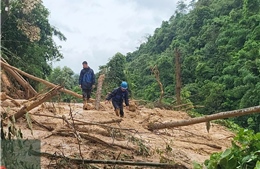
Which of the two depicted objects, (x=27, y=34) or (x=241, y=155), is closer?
(x=241, y=155)

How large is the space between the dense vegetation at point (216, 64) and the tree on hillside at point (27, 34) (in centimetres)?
611

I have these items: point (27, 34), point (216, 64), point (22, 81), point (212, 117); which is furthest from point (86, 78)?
point (216, 64)

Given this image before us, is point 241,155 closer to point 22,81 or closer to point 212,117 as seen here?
point 212,117

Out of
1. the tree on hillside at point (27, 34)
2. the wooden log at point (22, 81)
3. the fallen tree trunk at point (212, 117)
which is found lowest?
the fallen tree trunk at point (212, 117)

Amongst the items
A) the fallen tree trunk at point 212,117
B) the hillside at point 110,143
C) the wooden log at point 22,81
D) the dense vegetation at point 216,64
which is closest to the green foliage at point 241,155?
the fallen tree trunk at point 212,117

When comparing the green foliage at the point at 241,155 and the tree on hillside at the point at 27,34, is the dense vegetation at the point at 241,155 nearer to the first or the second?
the green foliage at the point at 241,155

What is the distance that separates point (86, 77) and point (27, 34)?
7289 millimetres

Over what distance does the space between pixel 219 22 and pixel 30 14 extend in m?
23.0

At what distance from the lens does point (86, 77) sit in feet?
30.4

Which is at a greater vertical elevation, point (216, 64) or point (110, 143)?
point (216, 64)

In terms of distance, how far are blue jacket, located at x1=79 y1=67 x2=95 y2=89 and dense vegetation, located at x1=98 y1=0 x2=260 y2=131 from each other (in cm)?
979

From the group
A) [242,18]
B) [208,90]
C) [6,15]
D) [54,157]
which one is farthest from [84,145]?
[242,18]

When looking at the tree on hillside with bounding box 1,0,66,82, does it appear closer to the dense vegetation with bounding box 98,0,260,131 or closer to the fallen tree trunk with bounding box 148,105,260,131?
the dense vegetation with bounding box 98,0,260,131

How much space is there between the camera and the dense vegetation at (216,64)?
917 inches
